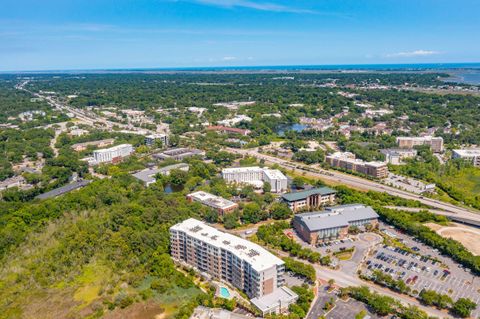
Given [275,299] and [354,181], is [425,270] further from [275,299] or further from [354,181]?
[354,181]

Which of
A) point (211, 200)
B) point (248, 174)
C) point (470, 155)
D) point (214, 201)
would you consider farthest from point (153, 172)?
point (470, 155)

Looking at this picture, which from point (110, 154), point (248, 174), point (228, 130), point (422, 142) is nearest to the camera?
point (248, 174)

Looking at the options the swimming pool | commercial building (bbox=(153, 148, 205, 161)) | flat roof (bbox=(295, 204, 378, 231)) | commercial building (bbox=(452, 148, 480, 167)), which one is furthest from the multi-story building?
commercial building (bbox=(452, 148, 480, 167))

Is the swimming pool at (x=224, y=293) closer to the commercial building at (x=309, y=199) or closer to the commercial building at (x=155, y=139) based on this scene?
the commercial building at (x=309, y=199)

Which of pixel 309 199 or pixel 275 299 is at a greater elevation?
pixel 309 199

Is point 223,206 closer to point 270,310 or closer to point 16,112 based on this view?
point 270,310

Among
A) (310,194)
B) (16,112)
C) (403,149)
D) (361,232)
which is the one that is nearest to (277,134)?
(403,149)

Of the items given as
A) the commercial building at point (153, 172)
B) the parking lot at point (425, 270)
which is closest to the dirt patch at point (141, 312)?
the parking lot at point (425, 270)
